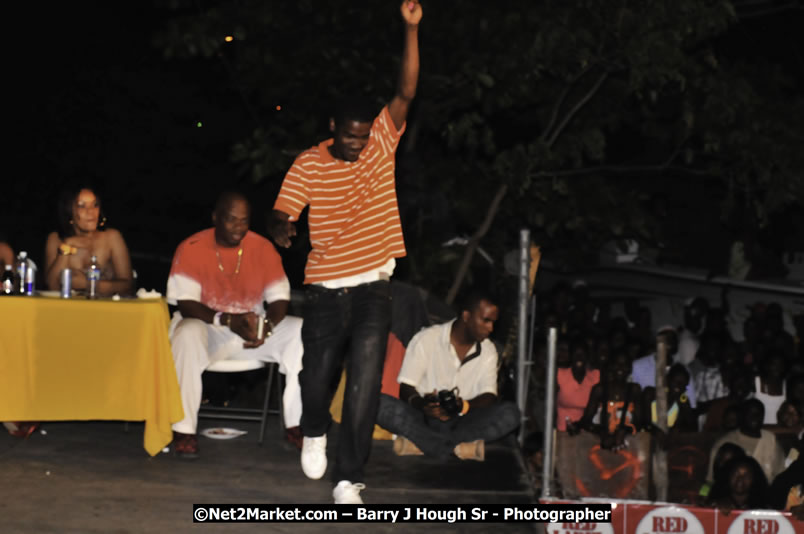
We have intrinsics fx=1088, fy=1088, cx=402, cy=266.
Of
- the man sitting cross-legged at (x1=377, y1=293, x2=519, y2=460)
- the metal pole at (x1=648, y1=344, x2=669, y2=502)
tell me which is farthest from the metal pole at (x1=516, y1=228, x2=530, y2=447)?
the metal pole at (x1=648, y1=344, x2=669, y2=502)

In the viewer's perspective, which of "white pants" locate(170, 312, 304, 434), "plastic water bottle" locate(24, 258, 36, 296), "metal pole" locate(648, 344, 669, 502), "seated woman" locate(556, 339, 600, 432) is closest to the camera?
"white pants" locate(170, 312, 304, 434)

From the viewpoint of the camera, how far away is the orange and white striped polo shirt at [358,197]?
4922mm

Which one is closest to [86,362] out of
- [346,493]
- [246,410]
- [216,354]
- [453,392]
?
[216,354]

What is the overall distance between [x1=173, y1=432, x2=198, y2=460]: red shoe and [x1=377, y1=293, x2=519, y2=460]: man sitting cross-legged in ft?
3.52

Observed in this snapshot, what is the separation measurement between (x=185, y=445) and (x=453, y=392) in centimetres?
155

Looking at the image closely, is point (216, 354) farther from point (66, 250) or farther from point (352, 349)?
point (352, 349)

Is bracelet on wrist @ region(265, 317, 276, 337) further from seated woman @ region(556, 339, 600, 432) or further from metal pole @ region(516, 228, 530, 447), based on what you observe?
seated woman @ region(556, 339, 600, 432)

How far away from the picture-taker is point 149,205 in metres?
15.2

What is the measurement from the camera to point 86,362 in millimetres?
5832

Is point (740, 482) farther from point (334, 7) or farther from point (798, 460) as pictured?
point (334, 7)

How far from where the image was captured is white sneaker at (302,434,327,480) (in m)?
5.31

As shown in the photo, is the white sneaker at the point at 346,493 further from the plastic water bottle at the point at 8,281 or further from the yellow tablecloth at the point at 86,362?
the plastic water bottle at the point at 8,281

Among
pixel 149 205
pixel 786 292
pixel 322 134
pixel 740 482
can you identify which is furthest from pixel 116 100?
pixel 740 482

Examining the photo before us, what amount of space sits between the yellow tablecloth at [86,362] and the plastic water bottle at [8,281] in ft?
0.77
